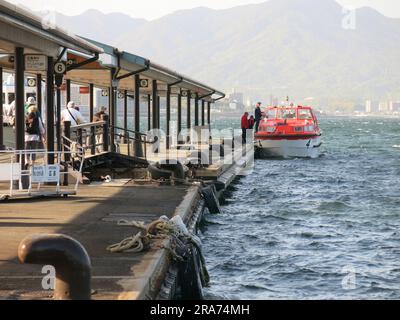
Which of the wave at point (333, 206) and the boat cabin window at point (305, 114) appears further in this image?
the boat cabin window at point (305, 114)

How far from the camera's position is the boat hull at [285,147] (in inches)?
1753

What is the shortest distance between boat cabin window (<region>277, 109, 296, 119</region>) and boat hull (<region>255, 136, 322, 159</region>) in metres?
1.63

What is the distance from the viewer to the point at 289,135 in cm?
4397

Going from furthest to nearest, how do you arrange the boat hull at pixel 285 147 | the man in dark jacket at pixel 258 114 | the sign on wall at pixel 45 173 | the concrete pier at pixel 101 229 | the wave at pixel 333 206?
the man in dark jacket at pixel 258 114, the boat hull at pixel 285 147, the wave at pixel 333 206, the sign on wall at pixel 45 173, the concrete pier at pixel 101 229

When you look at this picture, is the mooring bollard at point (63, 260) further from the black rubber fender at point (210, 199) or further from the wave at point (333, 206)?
the wave at point (333, 206)

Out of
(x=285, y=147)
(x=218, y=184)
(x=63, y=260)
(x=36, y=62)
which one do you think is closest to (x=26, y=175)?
(x=36, y=62)

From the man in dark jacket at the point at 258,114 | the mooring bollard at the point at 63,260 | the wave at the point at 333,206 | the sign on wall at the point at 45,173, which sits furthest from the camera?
the man in dark jacket at the point at 258,114

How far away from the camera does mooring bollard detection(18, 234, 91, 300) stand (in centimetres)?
816

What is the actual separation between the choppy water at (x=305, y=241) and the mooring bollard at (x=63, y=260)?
15.6ft

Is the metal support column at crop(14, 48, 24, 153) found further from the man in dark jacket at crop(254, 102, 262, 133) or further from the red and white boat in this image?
the man in dark jacket at crop(254, 102, 262, 133)

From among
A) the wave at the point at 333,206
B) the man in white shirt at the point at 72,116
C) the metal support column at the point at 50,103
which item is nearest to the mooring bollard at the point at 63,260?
the metal support column at the point at 50,103

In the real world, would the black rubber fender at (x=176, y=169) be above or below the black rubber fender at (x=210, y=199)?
above
